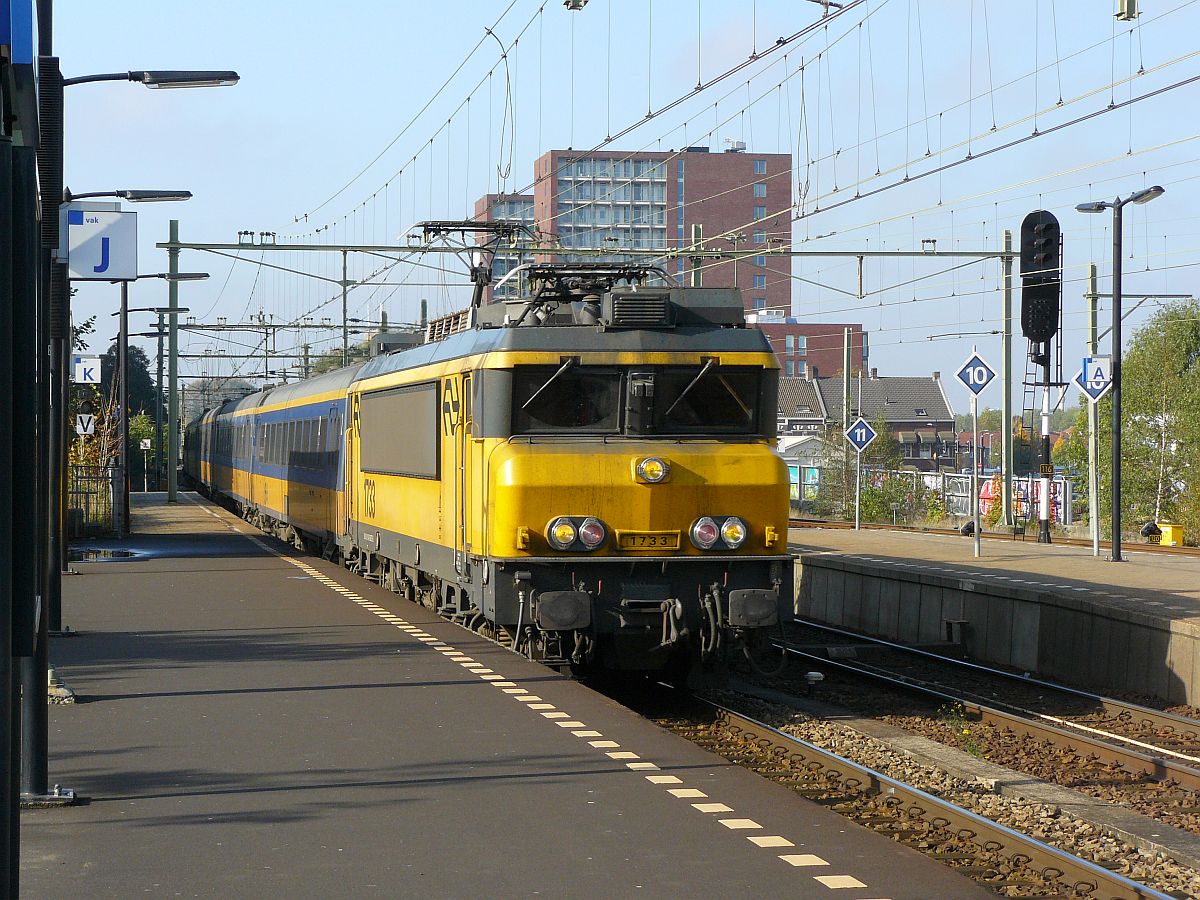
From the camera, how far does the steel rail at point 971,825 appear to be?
23.7 ft

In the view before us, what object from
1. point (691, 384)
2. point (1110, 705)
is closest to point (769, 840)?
point (691, 384)

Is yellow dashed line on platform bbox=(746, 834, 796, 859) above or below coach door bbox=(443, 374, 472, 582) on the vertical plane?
below

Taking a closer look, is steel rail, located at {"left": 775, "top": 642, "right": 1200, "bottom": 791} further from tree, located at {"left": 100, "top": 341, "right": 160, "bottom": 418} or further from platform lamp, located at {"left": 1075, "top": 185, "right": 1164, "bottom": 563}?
tree, located at {"left": 100, "top": 341, "right": 160, "bottom": 418}

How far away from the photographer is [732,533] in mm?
12883

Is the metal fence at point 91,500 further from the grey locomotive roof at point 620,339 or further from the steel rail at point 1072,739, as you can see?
the grey locomotive roof at point 620,339

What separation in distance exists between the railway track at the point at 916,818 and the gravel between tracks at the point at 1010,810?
227 millimetres

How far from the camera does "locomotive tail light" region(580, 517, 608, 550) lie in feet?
41.4

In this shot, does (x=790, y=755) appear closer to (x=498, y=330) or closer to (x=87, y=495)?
(x=498, y=330)

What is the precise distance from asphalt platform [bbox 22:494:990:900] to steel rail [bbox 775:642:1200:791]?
3.42 m

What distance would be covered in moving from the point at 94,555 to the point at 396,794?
75.3 ft

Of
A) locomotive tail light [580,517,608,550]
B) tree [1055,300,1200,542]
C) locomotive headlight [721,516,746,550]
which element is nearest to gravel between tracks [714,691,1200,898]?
locomotive headlight [721,516,746,550]

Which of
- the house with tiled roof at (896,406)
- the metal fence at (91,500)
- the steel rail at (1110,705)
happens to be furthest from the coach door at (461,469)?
the house with tiled roof at (896,406)

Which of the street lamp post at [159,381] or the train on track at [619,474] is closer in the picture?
the train on track at [619,474]

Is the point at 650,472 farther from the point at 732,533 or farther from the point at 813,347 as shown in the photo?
the point at 813,347
